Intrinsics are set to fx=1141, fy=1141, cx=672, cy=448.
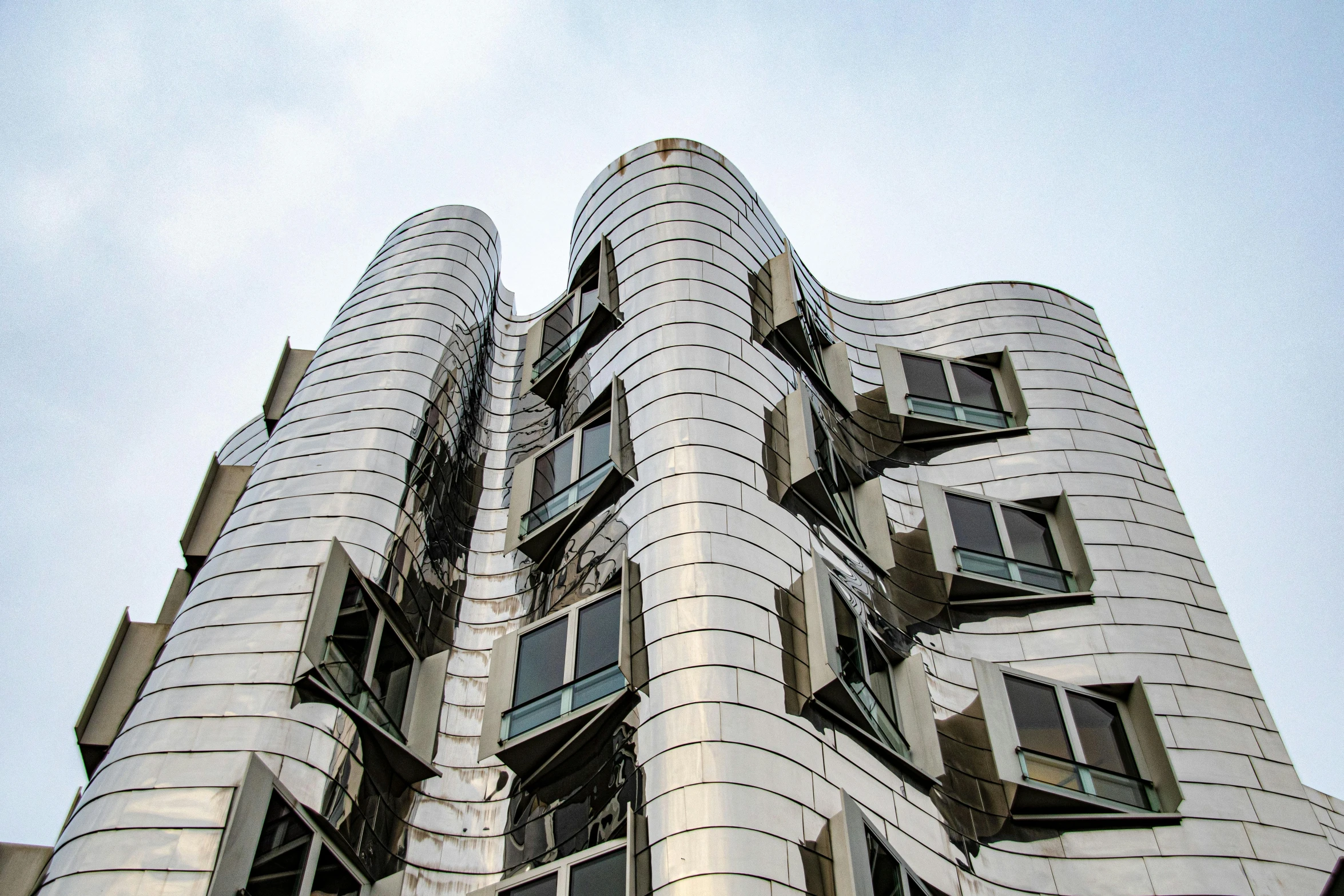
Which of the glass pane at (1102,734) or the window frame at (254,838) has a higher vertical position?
the glass pane at (1102,734)

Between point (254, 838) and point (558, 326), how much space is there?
14130 mm

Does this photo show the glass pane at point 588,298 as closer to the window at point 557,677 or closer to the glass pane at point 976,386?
the window at point 557,677

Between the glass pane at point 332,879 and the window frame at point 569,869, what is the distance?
5.72 ft

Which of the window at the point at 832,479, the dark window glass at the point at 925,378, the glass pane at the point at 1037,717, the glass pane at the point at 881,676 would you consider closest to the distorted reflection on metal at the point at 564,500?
the window at the point at 832,479

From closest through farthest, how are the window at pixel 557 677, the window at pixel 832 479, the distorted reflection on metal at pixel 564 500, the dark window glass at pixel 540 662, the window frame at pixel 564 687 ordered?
the window frame at pixel 564 687, the window at pixel 557 677, the dark window glass at pixel 540 662, the window at pixel 832 479, the distorted reflection on metal at pixel 564 500

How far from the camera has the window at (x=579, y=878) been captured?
15.0 metres

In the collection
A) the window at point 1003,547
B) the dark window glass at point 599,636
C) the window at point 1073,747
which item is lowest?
the window at point 1073,747

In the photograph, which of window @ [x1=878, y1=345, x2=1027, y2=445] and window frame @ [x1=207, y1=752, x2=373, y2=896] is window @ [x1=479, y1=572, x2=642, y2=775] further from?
window @ [x1=878, y1=345, x2=1027, y2=445]

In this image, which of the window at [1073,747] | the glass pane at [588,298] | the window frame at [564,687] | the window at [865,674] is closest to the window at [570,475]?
the window frame at [564,687]

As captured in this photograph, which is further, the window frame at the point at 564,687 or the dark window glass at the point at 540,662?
the dark window glass at the point at 540,662

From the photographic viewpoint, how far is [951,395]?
84.6ft

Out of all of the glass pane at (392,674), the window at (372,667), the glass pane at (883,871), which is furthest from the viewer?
the glass pane at (392,674)

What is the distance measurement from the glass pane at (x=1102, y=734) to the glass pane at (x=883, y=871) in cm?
501

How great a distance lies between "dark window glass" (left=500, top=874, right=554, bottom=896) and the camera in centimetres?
1560
